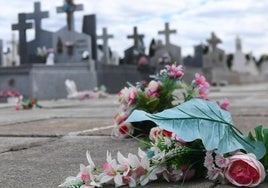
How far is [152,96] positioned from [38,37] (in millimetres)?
18671

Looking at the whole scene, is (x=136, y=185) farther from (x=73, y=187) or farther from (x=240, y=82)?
(x=240, y=82)

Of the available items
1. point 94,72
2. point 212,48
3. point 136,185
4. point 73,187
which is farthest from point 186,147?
point 212,48

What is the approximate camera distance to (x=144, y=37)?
91.5ft

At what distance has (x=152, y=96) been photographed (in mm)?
3746

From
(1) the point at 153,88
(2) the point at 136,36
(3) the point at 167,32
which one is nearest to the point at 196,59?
(3) the point at 167,32

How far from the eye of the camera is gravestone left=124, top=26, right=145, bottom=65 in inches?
1040

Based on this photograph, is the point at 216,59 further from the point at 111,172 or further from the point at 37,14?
the point at 111,172

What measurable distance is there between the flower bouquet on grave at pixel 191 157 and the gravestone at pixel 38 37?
60.9 feet

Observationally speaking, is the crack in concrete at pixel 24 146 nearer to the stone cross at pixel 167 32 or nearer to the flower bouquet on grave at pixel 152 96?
the flower bouquet on grave at pixel 152 96

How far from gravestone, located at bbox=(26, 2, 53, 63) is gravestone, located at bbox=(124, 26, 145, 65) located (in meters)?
6.14

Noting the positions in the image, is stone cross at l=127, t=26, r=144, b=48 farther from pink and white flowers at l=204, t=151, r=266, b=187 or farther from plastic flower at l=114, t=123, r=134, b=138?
pink and white flowers at l=204, t=151, r=266, b=187

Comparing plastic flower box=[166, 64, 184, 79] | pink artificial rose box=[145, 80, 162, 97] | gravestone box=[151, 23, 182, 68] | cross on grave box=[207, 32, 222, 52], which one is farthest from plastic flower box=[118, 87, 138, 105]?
cross on grave box=[207, 32, 222, 52]

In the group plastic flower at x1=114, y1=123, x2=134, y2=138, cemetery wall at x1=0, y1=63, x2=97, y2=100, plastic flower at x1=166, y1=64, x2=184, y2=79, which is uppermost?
plastic flower at x1=166, y1=64, x2=184, y2=79

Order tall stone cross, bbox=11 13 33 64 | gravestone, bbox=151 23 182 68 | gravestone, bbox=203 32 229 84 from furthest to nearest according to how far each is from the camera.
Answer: gravestone, bbox=203 32 229 84
gravestone, bbox=151 23 182 68
tall stone cross, bbox=11 13 33 64
